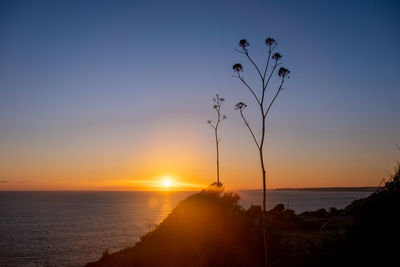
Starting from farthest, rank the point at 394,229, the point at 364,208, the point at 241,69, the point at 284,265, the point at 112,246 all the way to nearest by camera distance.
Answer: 1. the point at 112,246
2. the point at 241,69
3. the point at 284,265
4. the point at 364,208
5. the point at 394,229

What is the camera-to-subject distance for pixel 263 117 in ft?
39.6

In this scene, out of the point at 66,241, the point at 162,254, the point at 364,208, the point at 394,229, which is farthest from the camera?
the point at 66,241

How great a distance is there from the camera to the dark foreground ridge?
9.35m

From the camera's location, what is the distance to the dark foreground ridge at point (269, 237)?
9352 millimetres

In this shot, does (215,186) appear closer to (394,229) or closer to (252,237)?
(252,237)

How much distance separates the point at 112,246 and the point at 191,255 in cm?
4048

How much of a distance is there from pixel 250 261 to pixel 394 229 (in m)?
6.42

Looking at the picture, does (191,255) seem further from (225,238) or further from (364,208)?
(364,208)

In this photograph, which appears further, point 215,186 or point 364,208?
point 215,186

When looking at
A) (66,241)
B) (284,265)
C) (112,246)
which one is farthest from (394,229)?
(66,241)

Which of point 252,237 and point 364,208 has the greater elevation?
point 364,208

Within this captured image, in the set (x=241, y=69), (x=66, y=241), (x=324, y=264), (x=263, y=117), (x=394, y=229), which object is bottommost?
(x=66, y=241)

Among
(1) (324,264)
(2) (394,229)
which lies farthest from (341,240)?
(2) (394,229)

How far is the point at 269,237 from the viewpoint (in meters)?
15.2
